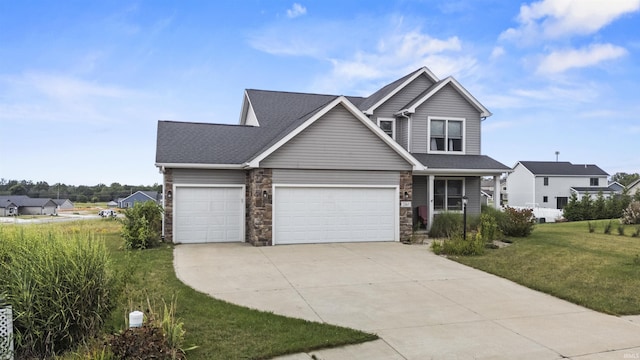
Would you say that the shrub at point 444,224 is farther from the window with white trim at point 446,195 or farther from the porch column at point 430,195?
the window with white trim at point 446,195

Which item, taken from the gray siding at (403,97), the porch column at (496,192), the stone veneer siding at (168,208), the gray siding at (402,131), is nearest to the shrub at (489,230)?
the porch column at (496,192)

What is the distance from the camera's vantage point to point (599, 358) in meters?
4.90

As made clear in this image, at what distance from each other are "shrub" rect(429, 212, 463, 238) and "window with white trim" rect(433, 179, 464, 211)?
171cm

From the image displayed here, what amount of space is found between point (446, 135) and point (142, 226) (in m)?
12.7

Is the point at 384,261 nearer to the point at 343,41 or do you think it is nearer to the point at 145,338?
the point at 145,338

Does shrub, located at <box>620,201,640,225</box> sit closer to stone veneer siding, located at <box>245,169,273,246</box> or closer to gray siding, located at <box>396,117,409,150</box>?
gray siding, located at <box>396,117,409,150</box>

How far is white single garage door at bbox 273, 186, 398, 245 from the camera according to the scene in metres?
14.1

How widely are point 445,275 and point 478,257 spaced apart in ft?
8.58

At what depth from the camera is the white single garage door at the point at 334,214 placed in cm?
1415

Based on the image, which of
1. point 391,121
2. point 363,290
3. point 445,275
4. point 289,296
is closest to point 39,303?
point 289,296

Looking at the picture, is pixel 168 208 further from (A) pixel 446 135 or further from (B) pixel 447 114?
(B) pixel 447 114

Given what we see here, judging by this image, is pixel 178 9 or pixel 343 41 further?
pixel 343 41

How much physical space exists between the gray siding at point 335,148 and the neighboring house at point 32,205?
60.9 metres

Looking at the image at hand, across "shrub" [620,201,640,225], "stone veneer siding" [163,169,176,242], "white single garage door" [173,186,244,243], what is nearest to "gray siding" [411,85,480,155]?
"white single garage door" [173,186,244,243]
